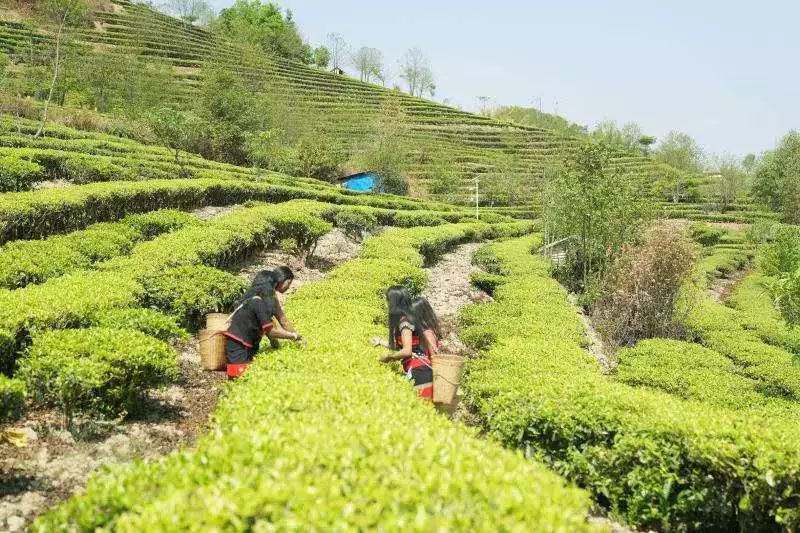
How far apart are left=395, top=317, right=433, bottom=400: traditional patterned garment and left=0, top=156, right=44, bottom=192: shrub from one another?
15.3m

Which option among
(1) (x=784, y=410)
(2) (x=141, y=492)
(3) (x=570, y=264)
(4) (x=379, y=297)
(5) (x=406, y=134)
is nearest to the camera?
(2) (x=141, y=492)

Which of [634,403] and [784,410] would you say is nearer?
[634,403]

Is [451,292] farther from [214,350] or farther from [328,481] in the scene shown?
[328,481]

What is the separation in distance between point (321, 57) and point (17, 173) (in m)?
104

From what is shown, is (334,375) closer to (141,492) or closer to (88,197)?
(141,492)

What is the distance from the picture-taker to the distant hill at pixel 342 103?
63875mm

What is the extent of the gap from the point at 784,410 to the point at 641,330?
738cm

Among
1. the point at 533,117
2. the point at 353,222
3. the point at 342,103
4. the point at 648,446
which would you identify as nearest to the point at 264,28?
the point at 342,103

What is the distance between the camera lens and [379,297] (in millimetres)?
12961

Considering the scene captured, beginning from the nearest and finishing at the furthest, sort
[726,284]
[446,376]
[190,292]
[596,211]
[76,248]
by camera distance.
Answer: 1. [446,376]
2. [190,292]
3. [76,248]
4. [596,211]
5. [726,284]

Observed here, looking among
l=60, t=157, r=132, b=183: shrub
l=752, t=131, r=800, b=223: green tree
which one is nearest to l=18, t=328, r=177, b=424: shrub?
l=60, t=157, r=132, b=183: shrub

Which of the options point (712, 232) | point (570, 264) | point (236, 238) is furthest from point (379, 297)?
point (712, 232)

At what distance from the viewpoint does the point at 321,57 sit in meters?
114

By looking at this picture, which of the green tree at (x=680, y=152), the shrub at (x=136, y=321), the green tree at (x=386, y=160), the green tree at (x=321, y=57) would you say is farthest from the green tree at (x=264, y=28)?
the shrub at (x=136, y=321)
